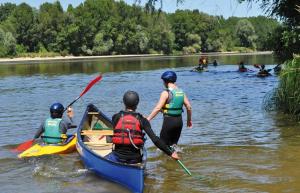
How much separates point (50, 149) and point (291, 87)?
21.6 ft

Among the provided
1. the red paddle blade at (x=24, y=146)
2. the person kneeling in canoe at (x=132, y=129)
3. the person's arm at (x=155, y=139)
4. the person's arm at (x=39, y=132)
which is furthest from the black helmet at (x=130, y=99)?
the red paddle blade at (x=24, y=146)

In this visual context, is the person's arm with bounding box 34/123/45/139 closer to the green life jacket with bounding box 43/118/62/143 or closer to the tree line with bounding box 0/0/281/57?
the green life jacket with bounding box 43/118/62/143

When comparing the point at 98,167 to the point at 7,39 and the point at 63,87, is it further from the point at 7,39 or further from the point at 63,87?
the point at 7,39

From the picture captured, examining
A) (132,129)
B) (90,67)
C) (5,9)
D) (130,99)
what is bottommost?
(90,67)

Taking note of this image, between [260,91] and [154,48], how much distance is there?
308 feet

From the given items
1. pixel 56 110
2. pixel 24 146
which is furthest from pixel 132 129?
pixel 24 146

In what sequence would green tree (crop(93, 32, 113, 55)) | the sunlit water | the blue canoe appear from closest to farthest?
the blue canoe < the sunlit water < green tree (crop(93, 32, 113, 55))

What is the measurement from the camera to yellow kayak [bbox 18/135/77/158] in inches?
428

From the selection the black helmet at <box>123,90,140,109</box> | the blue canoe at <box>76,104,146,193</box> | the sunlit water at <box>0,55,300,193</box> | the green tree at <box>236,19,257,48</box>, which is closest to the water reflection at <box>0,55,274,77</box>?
the sunlit water at <box>0,55,300,193</box>

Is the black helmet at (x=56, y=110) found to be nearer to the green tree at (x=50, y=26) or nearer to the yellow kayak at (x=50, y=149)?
the yellow kayak at (x=50, y=149)

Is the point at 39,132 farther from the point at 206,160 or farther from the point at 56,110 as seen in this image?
the point at 206,160

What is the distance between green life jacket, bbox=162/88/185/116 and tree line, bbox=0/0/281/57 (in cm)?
8709

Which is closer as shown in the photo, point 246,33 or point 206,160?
point 206,160

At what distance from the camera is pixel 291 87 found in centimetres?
1294
